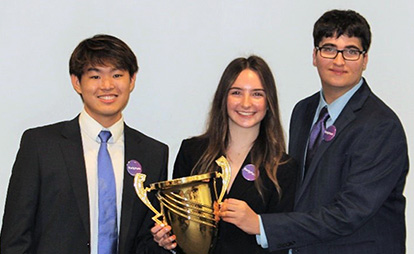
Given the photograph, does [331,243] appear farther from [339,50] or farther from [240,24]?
[240,24]

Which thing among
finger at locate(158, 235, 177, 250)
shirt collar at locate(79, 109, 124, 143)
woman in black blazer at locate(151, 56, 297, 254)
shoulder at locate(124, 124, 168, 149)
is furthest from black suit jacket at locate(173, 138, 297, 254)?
shirt collar at locate(79, 109, 124, 143)

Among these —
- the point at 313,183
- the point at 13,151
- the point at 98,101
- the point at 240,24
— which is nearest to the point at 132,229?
the point at 98,101

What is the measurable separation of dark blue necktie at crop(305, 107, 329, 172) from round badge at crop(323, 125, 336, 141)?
0.03 m

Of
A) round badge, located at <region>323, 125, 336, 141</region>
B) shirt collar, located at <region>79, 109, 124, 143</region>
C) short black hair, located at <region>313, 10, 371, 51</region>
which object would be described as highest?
short black hair, located at <region>313, 10, 371, 51</region>

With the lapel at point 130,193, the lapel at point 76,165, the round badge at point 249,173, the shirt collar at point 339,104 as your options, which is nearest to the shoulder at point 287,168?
the round badge at point 249,173

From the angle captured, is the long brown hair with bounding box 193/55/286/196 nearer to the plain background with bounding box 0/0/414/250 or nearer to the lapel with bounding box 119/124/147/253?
the lapel with bounding box 119/124/147/253

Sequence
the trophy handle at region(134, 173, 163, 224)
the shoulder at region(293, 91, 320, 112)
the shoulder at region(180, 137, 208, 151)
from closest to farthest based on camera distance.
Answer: the trophy handle at region(134, 173, 163, 224) → the shoulder at region(180, 137, 208, 151) → the shoulder at region(293, 91, 320, 112)

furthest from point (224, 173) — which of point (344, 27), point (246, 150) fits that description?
point (344, 27)

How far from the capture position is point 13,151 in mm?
3420

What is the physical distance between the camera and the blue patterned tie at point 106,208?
269 cm

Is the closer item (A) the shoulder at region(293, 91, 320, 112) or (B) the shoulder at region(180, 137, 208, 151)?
(B) the shoulder at region(180, 137, 208, 151)

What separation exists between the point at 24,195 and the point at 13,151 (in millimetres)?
869

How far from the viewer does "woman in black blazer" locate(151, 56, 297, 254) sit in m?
2.73

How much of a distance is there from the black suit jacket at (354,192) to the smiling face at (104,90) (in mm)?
777
